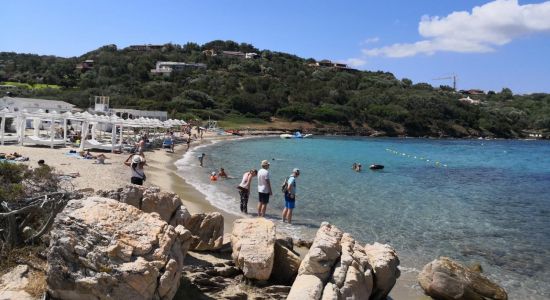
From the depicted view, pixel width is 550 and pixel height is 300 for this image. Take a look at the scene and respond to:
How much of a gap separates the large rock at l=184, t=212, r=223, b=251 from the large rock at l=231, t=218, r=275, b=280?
68 cm

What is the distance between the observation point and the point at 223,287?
23.4 ft

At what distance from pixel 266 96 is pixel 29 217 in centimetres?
9709

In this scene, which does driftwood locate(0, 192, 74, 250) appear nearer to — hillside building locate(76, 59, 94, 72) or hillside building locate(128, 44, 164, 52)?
hillside building locate(76, 59, 94, 72)

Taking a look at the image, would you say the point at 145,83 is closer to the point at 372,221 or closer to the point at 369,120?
the point at 369,120

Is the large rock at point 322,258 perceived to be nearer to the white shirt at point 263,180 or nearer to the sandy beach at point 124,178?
the sandy beach at point 124,178

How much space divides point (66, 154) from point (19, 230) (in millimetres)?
19728

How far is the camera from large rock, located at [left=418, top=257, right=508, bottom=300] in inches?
325

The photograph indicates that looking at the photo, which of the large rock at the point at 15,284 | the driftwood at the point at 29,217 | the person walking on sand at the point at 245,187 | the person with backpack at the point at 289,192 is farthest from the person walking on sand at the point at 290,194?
the large rock at the point at 15,284

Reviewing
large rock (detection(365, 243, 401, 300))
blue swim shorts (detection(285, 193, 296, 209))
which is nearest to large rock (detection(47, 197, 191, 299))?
large rock (detection(365, 243, 401, 300))

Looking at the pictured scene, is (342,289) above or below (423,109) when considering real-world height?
below

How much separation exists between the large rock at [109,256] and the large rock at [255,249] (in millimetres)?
1439

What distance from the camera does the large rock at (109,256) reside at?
5418mm

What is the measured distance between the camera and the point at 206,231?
857 centimetres

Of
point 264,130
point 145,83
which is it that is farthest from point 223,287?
point 145,83
